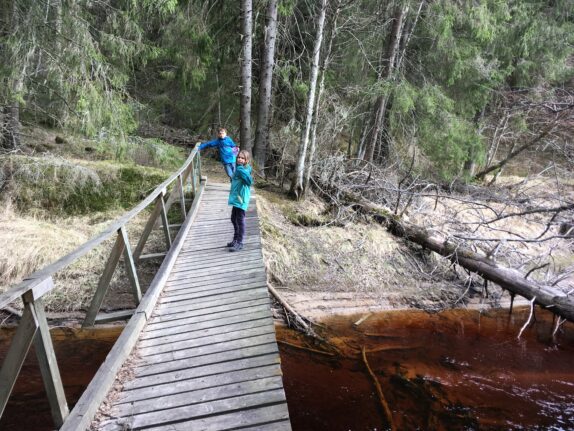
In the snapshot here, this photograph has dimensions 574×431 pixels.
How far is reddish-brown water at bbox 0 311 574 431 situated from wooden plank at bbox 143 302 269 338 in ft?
5.76

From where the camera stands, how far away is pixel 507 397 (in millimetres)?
6191

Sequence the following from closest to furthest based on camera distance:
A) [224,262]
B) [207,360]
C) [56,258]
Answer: [207,360]
[224,262]
[56,258]

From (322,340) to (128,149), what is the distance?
6.48 metres

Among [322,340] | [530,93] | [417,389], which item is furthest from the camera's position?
[530,93]

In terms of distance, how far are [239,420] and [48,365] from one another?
135cm

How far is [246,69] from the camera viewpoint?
1212cm

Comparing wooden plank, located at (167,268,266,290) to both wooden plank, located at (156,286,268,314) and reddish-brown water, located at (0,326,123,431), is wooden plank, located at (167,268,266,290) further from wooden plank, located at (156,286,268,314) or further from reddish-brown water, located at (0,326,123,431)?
reddish-brown water, located at (0,326,123,431)

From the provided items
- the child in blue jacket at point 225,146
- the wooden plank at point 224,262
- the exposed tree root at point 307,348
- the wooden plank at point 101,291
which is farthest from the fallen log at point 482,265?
the wooden plank at point 101,291

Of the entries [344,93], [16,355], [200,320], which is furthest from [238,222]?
[344,93]

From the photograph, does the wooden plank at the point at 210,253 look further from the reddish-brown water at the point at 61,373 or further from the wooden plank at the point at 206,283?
the reddish-brown water at the point at 61,373

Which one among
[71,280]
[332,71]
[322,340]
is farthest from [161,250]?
[332,71]

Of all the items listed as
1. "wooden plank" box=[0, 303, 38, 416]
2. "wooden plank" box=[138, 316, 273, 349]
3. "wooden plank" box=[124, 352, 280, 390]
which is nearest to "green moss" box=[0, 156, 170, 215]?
"wooden plank" box=[138, 316, 273, 349]

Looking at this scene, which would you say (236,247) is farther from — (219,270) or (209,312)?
(209,312)

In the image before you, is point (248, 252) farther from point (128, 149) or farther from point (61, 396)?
point (128, 149)
